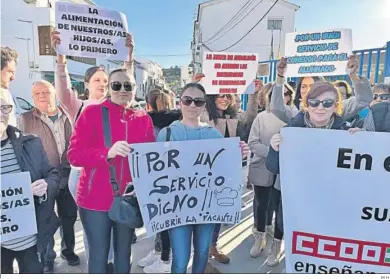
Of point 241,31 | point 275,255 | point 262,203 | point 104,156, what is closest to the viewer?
point 104,156

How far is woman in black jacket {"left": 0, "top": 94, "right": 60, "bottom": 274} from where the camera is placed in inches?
65.9

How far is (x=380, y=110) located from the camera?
216cm

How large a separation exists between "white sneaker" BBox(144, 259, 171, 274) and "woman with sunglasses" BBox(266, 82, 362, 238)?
3.93ft

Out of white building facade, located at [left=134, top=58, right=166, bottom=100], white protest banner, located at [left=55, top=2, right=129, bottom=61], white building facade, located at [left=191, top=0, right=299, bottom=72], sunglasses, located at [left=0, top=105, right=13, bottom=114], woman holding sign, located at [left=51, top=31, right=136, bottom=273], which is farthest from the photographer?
white building facade, located at [left=191, top=0, right=299, bottom=72]

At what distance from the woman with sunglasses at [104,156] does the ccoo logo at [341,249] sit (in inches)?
43.1

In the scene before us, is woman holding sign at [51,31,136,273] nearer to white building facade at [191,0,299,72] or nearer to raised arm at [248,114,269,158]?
raised arm at [248,114,269,158]

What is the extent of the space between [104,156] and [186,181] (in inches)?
21.4

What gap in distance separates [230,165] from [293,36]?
5.05ft

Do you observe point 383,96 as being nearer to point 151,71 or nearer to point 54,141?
point 54,141

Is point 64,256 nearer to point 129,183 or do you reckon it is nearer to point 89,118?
point 129,183

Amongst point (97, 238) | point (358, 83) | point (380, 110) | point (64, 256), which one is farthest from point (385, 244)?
point (64, 256)

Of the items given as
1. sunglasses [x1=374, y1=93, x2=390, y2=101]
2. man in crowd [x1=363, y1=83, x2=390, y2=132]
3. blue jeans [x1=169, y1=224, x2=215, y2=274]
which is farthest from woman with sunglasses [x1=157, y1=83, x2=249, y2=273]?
sunglasses [x1=374, y1=93, x2=390, y2=101]

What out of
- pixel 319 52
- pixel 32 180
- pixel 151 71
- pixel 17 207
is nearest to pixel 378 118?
pixel 319 52

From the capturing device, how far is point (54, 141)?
7.63ft
